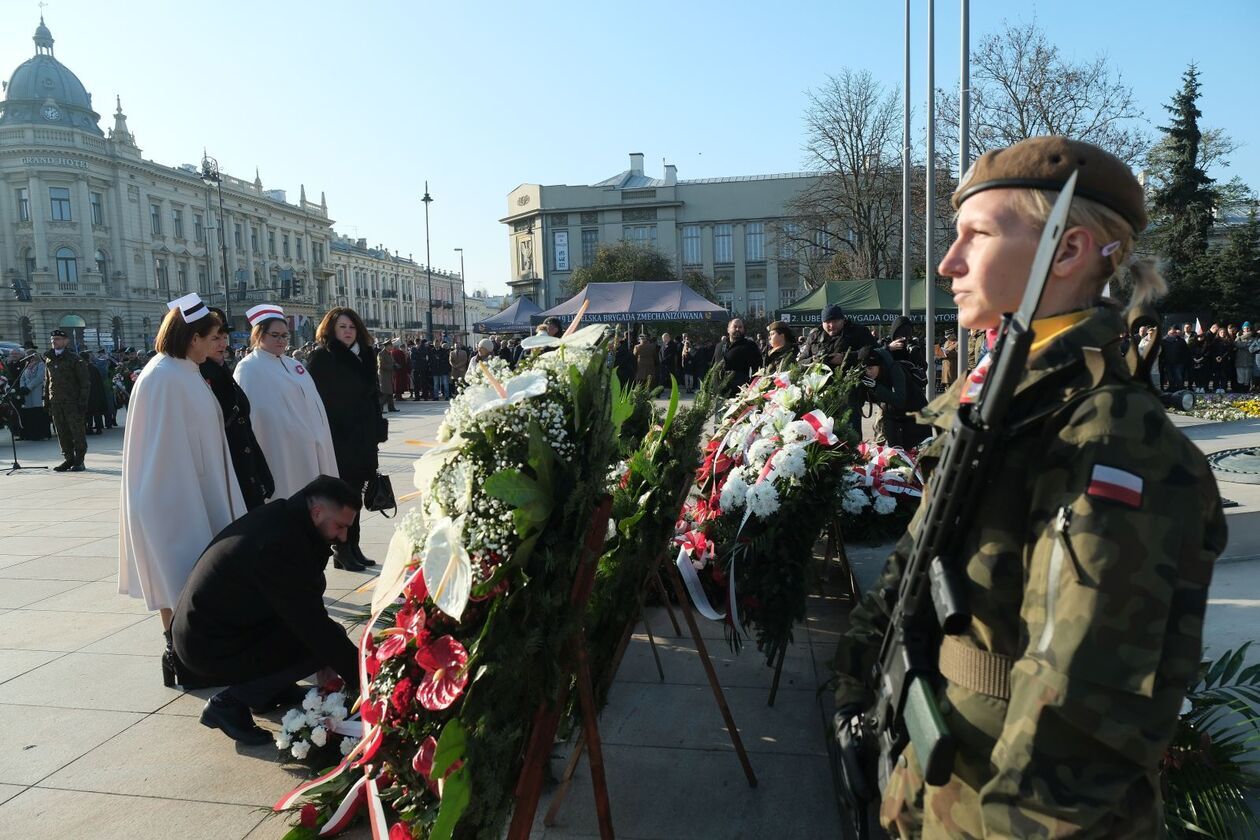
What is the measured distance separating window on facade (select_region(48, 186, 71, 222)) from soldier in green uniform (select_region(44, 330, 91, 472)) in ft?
216

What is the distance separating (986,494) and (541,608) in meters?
1.25

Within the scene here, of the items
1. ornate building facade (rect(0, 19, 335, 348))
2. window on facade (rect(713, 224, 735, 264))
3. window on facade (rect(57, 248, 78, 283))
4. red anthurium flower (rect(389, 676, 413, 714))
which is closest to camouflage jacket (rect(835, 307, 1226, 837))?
red anthurium flower (rect(389, 676, 413, 714))

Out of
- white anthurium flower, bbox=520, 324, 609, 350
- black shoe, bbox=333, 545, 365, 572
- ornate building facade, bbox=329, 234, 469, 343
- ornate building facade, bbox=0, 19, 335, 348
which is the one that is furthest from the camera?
ornate building facade, bbox=329, 234, 469, 343

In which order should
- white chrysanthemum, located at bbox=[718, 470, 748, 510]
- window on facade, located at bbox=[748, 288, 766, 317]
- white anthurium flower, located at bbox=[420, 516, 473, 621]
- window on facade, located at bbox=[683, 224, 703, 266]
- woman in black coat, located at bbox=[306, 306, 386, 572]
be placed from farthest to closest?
window on facade, located at bbox=[683, 224, 703, 266] < window on facade, located at bbox=[748, 288, 766, 317] < woman in black coat, located at bbox=[306, 306, 386, 572] < white chrysanthemum, located at bbox=[718, 470, 748, 510] < white anthurium flower, located at bbox=[420, 516, 473, 621]

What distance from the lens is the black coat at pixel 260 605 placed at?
3510mm

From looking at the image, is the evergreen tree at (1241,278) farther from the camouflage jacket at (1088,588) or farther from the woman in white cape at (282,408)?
the camouflage jacket at (1088,588)

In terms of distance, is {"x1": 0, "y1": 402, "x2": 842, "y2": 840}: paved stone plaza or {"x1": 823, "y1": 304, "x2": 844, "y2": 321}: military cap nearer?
{"x1": 0, "y1": 402, "x2": 842, "y2": 840}: paved stone plaza

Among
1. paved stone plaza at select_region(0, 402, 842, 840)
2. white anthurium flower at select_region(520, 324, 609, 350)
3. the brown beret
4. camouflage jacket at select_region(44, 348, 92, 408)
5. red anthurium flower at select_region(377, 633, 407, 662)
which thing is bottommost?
paved stone plaza at select_region(0, 402, 842, 840)

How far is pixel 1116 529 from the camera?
1075 mm

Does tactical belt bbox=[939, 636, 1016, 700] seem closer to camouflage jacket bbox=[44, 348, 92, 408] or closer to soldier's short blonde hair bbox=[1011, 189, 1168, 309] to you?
soldier's short blonde hair bbox=[1011, 189, 1168, 309]

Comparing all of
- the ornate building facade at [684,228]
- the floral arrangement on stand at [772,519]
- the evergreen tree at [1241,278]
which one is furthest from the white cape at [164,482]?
the ornate building facade at [684,228]

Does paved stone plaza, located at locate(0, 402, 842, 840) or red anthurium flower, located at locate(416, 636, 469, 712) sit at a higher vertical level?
red anthurium flower, located at locate(416, 636, 469, 712)

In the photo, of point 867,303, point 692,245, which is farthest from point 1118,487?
point 692,245

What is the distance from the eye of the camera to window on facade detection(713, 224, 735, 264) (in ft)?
216
